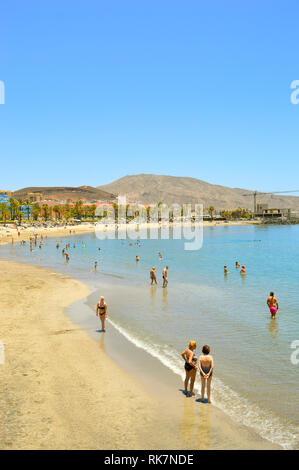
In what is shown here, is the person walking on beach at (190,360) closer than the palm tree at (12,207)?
Yes

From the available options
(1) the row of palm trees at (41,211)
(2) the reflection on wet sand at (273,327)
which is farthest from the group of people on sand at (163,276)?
(1) the row of palm trees at (41,211)

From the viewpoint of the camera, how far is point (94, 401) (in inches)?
343

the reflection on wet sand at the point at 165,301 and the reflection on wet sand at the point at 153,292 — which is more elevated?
the reflection on wet sand at the point at 153,292

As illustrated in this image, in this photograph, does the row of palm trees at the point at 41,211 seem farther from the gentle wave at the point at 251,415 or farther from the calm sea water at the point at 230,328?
the gentle wave at the point at 251,415

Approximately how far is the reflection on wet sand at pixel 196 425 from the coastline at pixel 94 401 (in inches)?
0.8

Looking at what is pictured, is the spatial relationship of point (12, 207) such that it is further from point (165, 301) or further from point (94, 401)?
point (94, 401)

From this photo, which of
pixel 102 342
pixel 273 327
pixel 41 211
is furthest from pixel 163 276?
pixel 41 211

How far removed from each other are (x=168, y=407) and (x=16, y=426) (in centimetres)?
342

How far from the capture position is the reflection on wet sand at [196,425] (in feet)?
23.6

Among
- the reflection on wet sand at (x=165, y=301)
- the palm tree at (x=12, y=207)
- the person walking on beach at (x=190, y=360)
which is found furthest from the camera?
the palm tree at (x=12, y=207)

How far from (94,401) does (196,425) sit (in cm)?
251
